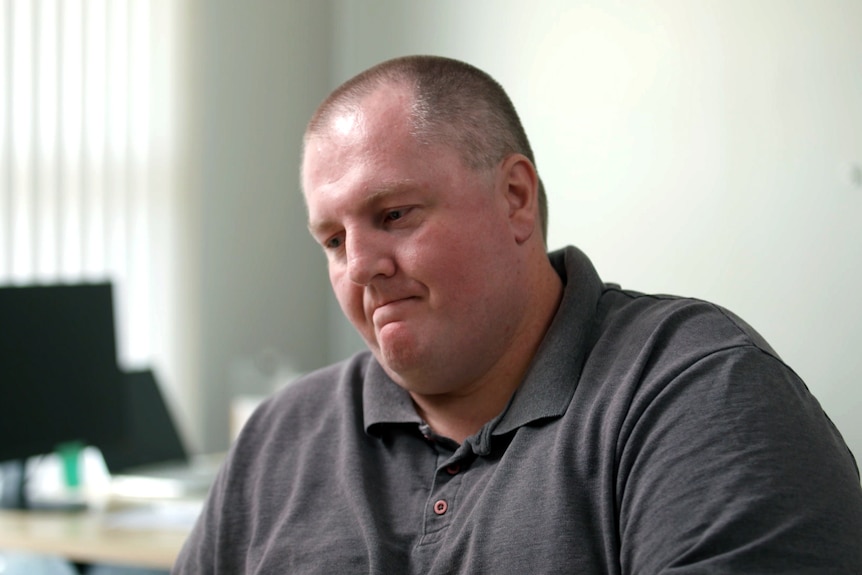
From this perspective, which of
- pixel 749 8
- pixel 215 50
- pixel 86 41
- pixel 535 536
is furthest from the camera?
pixel 215 50

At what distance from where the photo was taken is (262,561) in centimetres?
148

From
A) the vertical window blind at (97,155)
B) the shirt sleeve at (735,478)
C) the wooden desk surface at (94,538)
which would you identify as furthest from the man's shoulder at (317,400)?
the vertical window blind at (97,155)

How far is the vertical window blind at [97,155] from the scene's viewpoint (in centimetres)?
348

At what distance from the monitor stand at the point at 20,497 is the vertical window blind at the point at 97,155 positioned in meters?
0.78

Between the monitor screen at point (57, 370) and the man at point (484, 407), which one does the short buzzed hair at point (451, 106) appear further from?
the monitor screen at point (57, 370)

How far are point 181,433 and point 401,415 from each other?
6.13 feet

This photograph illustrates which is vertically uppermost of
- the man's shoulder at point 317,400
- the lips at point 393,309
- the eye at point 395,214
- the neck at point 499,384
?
the eye at point 395,214

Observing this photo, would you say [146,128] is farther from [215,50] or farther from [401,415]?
[401,415]

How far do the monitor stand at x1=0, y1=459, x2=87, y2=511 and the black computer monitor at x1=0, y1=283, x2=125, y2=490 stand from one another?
83mm

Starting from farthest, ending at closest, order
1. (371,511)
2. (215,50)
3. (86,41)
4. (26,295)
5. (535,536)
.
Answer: (215,50) < (86,41) < (26,295) < (371,511) < (535,536)

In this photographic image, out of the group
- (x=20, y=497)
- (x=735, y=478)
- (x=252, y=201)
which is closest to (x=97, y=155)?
(x=252, y=201)

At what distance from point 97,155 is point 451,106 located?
255cm

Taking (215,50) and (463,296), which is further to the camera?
(215,50)

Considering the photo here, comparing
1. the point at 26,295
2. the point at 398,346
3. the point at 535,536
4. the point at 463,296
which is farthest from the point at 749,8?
the point at 26,295
